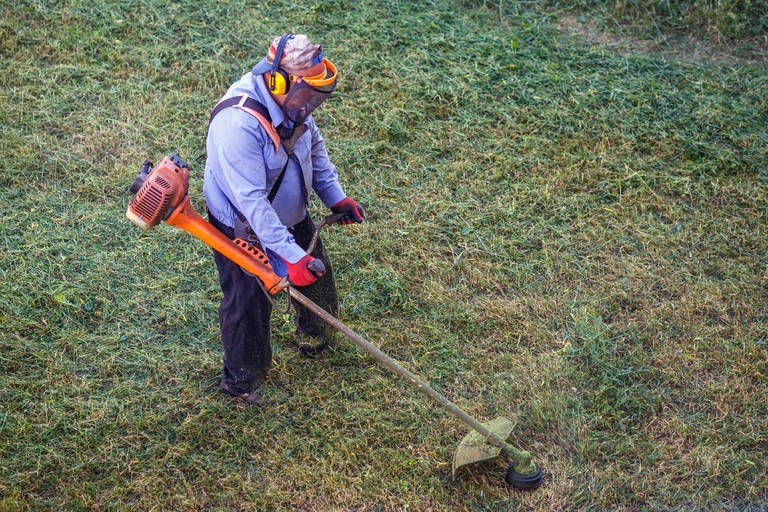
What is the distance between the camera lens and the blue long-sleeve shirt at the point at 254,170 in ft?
12.8

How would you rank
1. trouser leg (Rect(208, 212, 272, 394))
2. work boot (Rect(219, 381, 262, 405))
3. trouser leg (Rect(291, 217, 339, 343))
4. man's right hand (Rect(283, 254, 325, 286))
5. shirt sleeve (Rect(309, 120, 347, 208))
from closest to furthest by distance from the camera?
1. man's right hand (Rect(283, 254, 325, 286))
2. trouser leg (Rect(208, 212, 272, 394))
3. shirt sleeve (Rect(309, 120, 347, 208))
4. trouser leg (Rect(291, 217, 339, 343))
5. work boot (Rect(219, 381, 262, 405))

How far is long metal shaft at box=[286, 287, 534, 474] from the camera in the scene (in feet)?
13.4

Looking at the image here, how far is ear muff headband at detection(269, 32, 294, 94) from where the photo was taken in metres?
3.90

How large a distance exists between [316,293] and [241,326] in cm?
49

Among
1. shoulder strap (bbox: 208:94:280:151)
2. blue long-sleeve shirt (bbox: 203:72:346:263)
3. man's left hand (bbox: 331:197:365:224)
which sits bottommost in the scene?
man's left hand (bbox: 331:197:365:224)

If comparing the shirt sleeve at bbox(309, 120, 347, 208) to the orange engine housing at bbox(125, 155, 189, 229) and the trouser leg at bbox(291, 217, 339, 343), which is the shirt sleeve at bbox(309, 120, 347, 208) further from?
the orange engine housing at bbox(125, 155, 189, 229)

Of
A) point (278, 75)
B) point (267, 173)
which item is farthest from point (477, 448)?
point (278, 75)

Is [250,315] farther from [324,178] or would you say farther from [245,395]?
[324,178]

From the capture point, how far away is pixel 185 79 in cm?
690

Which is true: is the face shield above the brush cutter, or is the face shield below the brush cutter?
above

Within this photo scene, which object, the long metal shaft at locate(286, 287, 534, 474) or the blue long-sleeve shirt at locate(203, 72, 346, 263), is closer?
the blue long-sleeve shirt at locate(203, 72, 346, 263)

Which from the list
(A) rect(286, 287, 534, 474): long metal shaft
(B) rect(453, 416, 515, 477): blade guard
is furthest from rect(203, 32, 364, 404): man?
(B) rect(453, 416, 515, 477): blade guard

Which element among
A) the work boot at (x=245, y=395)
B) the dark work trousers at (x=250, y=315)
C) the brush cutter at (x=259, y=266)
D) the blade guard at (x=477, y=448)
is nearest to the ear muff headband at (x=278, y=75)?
the brush cutter at (x=259, y=266)

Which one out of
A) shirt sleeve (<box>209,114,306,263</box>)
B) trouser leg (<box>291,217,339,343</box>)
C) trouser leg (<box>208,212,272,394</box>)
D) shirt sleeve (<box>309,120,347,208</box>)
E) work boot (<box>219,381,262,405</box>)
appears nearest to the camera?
shirt sleeve (<box>209,114,306,263</box>)
